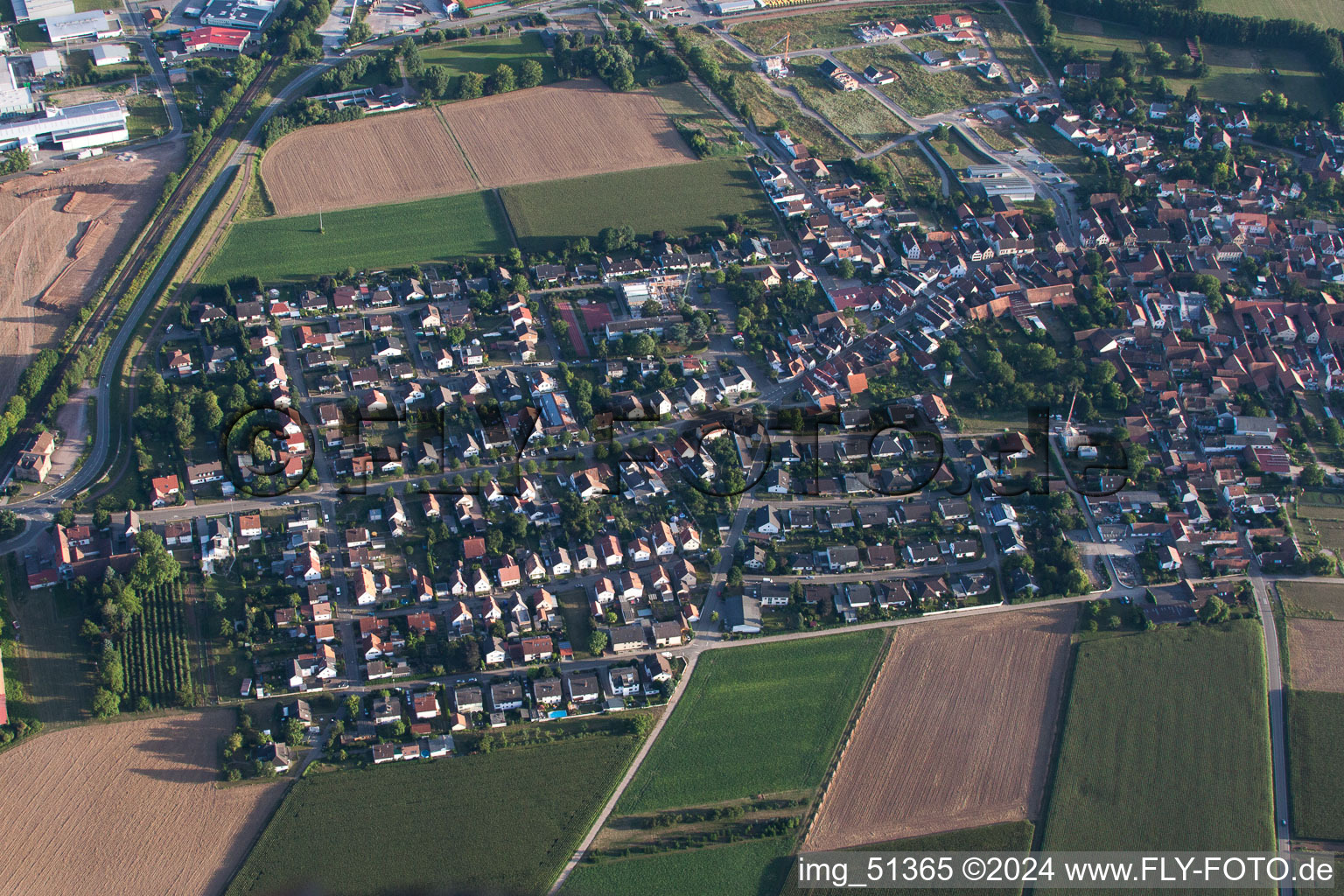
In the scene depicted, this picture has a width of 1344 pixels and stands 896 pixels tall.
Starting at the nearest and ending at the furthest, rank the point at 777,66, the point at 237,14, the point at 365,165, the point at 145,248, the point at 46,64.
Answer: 1. the point at 145,248
2. the point at 365,165
3. the point at 46,64
4. the point at 237,14
5. the point at 777,66

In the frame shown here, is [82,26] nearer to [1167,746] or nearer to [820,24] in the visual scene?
[820,24]

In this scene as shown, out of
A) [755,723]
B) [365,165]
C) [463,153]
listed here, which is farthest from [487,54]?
[755,723]

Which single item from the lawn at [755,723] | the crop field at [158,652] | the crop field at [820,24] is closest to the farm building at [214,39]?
the crop field at [820,24]

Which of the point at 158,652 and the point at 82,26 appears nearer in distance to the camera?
the point at 158,652

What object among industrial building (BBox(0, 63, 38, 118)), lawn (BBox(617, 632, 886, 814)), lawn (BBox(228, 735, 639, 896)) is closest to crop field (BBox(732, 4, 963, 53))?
industrial building (BBox(0, 63, 38, 118))

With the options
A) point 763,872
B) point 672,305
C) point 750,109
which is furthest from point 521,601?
point 750,109

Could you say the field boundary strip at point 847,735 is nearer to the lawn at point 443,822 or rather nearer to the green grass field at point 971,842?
the green grass field at point 971,842

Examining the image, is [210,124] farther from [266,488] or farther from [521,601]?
[521,601]
